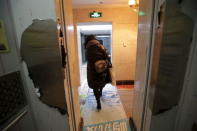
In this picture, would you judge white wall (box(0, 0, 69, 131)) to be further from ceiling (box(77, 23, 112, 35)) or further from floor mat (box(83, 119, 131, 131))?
ceiling (box(77, 23, 112, 35))

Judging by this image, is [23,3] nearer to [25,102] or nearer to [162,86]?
[25,102]

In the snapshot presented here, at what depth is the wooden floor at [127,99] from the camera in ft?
6.93

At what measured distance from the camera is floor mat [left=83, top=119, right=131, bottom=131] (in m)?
1.70

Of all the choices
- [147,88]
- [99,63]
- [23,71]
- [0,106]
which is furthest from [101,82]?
[0,106]

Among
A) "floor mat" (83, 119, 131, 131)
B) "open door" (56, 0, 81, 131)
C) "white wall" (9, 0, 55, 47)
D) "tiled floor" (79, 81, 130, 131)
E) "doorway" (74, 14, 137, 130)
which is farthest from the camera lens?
"doorway" (74, 14, 137, 130)

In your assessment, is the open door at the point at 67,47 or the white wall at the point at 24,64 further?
the open door at the point at 67,47

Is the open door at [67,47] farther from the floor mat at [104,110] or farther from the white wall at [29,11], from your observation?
the floor mat at [104,110]

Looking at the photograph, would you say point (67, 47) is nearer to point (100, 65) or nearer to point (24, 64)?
point (24, 64)

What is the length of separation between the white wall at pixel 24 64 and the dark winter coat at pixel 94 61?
3.47 feet

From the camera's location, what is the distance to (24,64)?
3.20 ft

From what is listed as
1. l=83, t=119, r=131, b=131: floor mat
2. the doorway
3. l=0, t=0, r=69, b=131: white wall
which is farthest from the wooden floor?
l=0, t=0, r=69, b=131: white wall

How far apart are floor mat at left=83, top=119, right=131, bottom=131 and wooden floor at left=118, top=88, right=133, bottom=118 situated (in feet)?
0.74

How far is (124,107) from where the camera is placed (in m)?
2.23

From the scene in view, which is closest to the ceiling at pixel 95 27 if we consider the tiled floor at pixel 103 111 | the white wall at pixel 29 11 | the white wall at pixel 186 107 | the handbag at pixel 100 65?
the handbag at pixel 100 65
